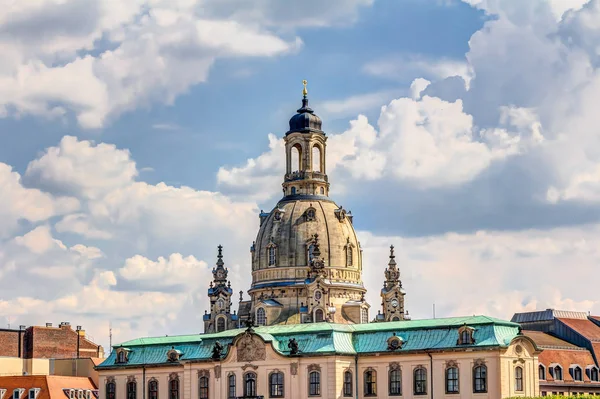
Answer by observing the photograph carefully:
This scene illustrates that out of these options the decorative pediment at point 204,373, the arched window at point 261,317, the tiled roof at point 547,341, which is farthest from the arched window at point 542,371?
the decorative pediment at point 204,373

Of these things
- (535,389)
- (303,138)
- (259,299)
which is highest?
(303,138)

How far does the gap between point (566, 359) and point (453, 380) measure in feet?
94.7

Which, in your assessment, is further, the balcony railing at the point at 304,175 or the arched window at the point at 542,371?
the balcony railing at the point at 304,175

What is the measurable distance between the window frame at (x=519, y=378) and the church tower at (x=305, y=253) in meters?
31.4

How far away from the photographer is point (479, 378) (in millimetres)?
122375

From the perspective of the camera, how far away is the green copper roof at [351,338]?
124375mm

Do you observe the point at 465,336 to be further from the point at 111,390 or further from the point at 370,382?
the point at 111,390

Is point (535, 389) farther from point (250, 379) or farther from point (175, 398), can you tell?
point (175, 398)

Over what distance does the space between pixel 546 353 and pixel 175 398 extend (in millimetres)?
38641

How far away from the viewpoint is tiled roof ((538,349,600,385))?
14564 cm

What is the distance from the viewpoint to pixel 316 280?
153 metres

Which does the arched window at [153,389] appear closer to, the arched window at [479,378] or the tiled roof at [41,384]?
the tiled roof at [41,384]

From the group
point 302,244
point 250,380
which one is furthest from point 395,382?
point 302,244

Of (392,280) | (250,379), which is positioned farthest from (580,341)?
(250,379)
